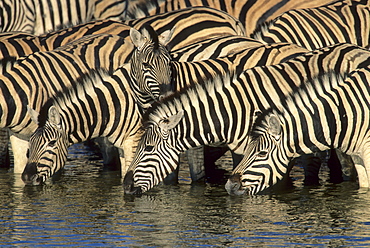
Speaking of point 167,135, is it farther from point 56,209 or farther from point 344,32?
point 344,32

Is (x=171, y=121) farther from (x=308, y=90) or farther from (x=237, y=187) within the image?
(x=308, y=90)

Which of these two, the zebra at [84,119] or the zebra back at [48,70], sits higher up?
the zebra back at [48,70]

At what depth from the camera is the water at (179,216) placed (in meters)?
8.55

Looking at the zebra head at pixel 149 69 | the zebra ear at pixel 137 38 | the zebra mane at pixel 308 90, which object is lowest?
the zebra mane at pixel 308 90

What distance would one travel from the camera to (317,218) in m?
9.41

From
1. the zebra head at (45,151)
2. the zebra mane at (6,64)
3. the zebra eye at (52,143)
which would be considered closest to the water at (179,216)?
the zebra head at (45,151)

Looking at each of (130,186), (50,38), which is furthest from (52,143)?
(50,38)

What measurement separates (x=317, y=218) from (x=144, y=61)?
11.3 feet

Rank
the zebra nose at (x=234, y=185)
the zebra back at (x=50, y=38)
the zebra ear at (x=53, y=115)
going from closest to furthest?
the zebra nose at (x=234, y=185) < the zebra ear at (x=53, y=115) < the zebra back at (x=50, y=38)

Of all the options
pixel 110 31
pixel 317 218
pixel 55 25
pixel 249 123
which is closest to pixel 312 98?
pixel 249 123

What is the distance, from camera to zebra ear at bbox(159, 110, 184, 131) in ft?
34.7

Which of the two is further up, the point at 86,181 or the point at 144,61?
the point at 144,61

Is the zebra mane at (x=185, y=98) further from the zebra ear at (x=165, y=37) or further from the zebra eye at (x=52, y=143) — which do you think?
the zebra ear at (x=165, y=37)

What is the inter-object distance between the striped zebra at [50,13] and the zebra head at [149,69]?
13.8ft
